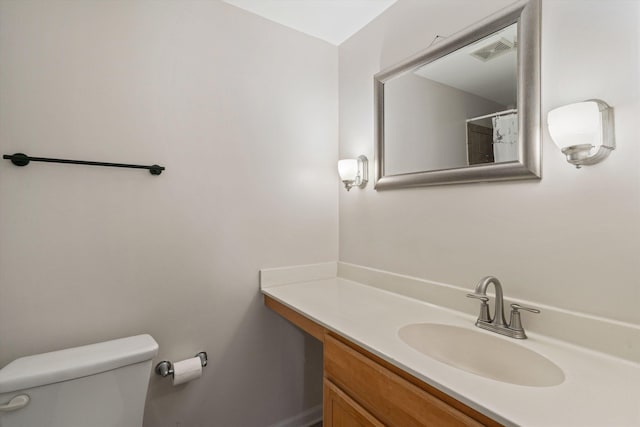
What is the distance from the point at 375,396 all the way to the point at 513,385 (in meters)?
0.39

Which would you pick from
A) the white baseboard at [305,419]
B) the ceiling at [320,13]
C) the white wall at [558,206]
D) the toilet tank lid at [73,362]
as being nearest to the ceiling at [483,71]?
the white wall at [558,206]

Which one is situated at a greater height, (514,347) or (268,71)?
(268,71)

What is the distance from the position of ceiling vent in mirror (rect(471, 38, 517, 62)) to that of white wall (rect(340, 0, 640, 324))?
119mm

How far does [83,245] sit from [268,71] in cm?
128

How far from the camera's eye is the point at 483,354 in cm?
109

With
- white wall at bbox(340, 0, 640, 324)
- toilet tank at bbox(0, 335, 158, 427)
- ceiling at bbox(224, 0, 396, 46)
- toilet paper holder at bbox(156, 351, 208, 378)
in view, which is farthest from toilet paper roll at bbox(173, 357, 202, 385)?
ceiling at bbox(224, 0, 396, 46)

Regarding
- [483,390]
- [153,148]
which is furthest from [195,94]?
[483,390]

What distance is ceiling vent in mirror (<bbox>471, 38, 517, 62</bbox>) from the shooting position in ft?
3.80

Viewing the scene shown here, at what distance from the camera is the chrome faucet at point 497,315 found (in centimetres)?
105

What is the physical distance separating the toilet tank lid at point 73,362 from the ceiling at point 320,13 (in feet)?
5.73

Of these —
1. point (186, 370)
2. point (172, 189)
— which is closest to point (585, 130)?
point (172, 189)

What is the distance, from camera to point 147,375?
A: 1204 mm

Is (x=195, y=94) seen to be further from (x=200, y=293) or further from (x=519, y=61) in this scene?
(x=519, y=61)

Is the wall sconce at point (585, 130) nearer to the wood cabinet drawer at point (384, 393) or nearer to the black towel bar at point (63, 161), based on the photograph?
the wood cabinet drawer at point (384, 393)
